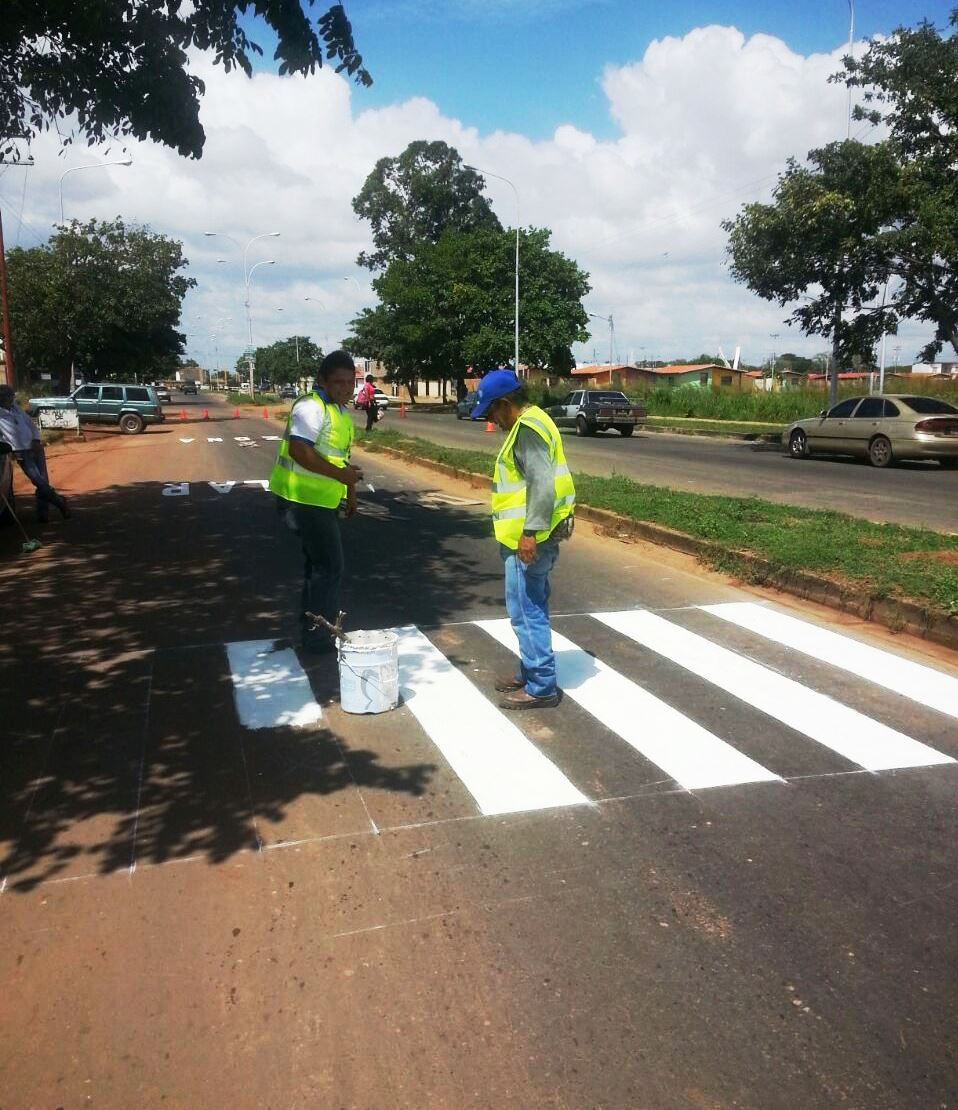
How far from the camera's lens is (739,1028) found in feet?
8.86

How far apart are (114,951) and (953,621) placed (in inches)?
219

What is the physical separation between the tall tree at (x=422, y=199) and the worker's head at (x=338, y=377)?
61125mm

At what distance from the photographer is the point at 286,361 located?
5576 inches

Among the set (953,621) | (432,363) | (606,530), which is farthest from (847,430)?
(432,363)

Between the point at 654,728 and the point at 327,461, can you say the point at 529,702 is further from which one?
the point at 327,461

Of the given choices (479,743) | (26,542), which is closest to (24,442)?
(26,542)

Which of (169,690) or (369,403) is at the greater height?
(369,403)

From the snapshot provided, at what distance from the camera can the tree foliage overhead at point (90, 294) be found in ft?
138

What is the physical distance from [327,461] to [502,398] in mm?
1269

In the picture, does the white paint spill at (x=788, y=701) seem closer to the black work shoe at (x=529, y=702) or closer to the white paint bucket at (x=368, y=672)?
the black work shoe at (x=529, y=702)

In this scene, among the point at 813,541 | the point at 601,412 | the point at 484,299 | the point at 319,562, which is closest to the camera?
the point at 319,562

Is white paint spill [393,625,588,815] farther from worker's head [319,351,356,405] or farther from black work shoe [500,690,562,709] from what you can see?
worker's head [319,351,356,405]

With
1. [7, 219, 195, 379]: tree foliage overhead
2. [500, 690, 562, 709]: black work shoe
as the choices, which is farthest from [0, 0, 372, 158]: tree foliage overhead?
[7, 219, 195, 379]: tree foliage overhead

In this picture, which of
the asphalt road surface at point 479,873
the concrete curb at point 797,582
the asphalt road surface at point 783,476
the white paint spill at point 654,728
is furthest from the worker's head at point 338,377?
the asphalt road surface at point 783,476
